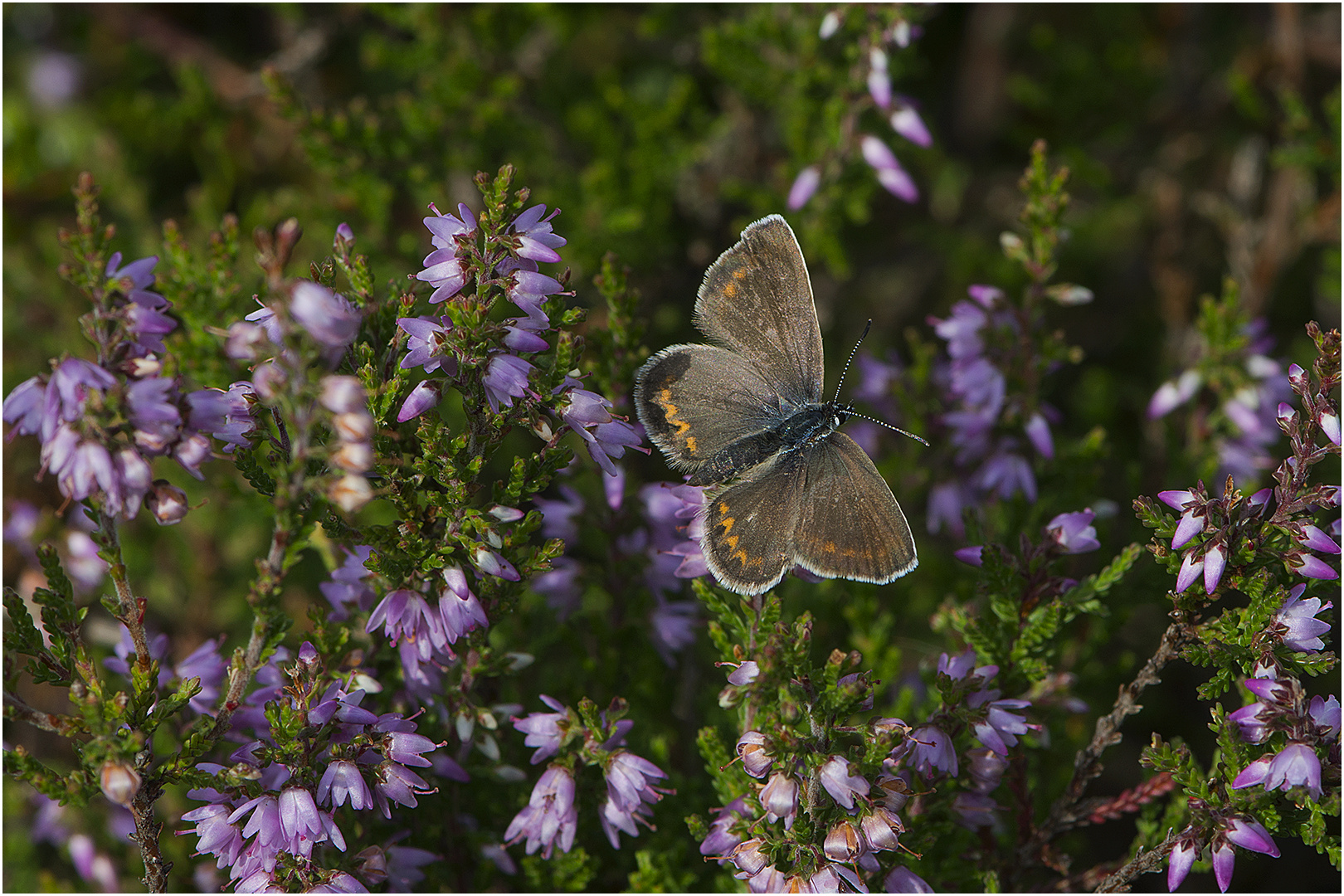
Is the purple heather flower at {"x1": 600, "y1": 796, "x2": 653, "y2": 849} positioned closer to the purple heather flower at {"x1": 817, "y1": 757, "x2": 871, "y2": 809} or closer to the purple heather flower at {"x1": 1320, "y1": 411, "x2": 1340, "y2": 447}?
the purple heather flower at {"x1": 817, "y1": 757, "x2": 871, "y2": 809}

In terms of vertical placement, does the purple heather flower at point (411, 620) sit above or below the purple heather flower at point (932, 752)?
above

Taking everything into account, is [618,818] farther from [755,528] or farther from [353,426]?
[353,426]

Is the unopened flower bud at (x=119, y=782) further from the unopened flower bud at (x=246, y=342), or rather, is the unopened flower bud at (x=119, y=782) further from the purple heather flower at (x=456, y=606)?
the unopened flower bud at (x=246, y=342)

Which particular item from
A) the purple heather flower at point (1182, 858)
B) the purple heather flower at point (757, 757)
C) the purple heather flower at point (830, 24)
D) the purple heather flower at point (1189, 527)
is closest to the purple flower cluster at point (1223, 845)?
the purple heather flower at point (1182, 858)

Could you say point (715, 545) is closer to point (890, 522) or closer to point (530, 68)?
point (890, 522)

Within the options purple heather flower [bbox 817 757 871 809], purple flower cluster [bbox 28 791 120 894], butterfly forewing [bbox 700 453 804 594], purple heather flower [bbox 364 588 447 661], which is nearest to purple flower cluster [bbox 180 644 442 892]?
purple heather flower [bbox 364 588 447 661]

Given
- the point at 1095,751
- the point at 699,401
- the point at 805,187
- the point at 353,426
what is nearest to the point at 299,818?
the point at 353,426
